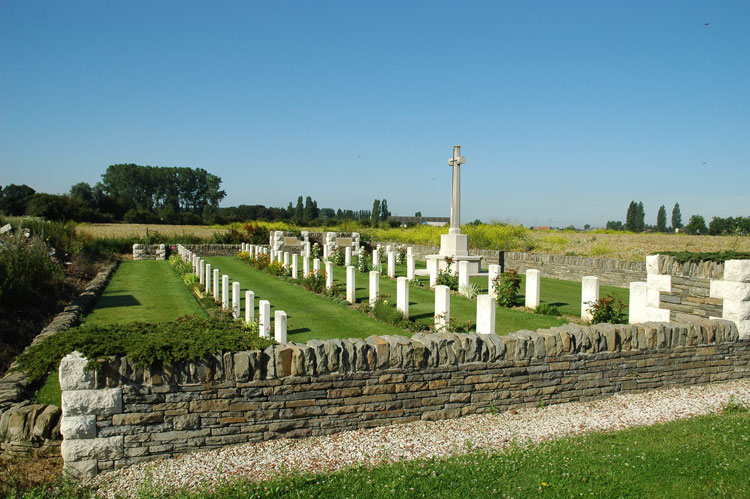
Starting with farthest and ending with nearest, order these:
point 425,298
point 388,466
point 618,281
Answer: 1. point 618,281
2. point 425,298
3. point 388,466

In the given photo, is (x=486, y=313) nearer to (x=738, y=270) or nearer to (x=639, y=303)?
(x=639, y=303)

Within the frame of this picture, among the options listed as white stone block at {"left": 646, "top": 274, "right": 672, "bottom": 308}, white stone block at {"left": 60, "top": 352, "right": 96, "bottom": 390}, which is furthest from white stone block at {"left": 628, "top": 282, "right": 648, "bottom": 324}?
white stone block at {"left": 60, "top": 352, "right": 96, "bottom": 390}

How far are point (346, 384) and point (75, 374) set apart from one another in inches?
90.3

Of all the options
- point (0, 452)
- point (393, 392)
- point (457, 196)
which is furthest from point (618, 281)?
point (0, 452)

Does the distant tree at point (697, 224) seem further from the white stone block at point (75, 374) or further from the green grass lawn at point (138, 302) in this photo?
the white stone block at point (75, 374)

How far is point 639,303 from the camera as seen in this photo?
769 cm

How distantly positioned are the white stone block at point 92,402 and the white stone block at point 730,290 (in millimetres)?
7376

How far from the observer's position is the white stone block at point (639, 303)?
7.47 metres

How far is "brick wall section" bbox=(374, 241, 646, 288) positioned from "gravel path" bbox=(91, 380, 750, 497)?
9119 mm

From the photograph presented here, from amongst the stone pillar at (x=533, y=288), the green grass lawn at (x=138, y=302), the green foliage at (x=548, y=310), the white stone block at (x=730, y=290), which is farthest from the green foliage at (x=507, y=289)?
the green grass lawn at (x=138, y=302)

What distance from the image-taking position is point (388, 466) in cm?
391

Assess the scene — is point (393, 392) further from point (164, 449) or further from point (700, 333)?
point (700, 333)

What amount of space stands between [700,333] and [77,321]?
10.2 meters

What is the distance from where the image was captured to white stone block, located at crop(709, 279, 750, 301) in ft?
20.9
